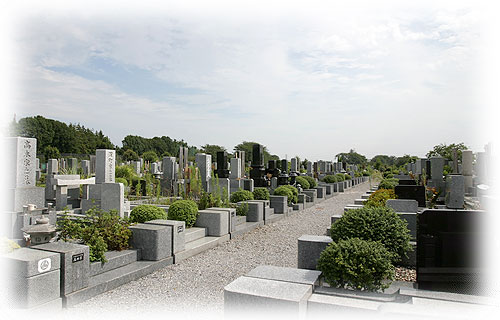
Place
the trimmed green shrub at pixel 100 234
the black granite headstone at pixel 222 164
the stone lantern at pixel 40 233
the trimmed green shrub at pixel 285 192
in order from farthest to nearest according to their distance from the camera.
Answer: the black granite headstone at pixel 222 164 → the trimmed green shrub at pixel 285 192 → the trimmed green shrub at pixel 100 234 → the stone lantern at pixel 40 233

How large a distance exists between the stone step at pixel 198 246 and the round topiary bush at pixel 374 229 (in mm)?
3200

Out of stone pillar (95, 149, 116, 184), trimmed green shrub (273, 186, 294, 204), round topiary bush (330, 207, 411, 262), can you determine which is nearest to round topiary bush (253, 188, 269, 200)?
trimmed green shrub (273, 186, 294, 204)

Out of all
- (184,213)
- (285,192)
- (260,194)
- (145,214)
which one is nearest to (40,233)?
(145,214)

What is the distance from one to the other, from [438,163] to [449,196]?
23.4 ft

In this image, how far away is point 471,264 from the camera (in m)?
4.25

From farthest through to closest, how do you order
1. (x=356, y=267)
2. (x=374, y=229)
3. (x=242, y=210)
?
(x=242, y=210) < (x=374, y=229) < (x=356, y=267)

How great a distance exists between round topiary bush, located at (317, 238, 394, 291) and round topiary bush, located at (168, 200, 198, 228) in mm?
4930

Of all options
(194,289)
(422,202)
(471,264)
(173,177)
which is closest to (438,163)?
(422,202)

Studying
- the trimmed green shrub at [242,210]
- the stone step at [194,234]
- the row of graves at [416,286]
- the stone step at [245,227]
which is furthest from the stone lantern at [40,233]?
the trimmed green shrub at [242,210]

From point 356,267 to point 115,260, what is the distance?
3.93 meters

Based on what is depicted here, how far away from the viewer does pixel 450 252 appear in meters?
4.37

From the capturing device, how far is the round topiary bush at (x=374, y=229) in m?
5.12

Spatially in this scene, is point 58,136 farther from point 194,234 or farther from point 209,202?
point 194,234

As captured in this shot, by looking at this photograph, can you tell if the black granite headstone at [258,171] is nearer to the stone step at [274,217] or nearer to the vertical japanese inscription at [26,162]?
the stone step at [274,217]
